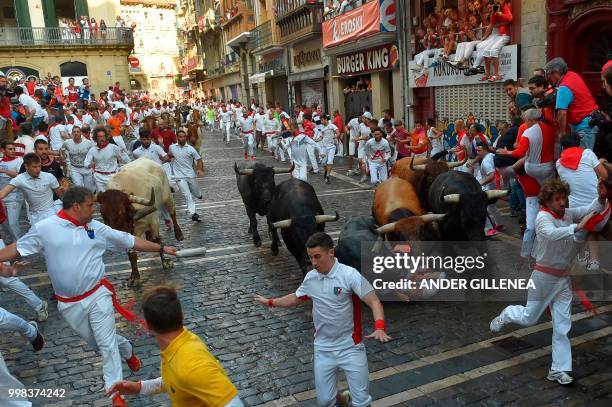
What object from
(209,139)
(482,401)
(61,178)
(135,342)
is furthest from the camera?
(209,139)

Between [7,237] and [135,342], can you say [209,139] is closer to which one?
[7,237]

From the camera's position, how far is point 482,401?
4.84 metres

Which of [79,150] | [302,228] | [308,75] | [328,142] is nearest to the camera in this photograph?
[302,228]

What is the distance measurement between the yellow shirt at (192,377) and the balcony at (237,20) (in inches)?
1582

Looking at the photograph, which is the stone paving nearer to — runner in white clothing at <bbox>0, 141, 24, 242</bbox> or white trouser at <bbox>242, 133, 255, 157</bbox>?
runner in white clothing at <bbox>0, 141, 24, 242</bbox>

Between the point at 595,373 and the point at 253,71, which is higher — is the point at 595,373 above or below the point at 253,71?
below

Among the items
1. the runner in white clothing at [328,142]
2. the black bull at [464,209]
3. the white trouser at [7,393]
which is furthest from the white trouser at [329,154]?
the white trouser at [7,393]

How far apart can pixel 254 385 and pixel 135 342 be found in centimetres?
204

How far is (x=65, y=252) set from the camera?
4883 mm

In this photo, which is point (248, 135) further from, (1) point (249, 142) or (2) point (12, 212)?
(2) point (12, 212)

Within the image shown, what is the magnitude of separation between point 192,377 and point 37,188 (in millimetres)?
6613

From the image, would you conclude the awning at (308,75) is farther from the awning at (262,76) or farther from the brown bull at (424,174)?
the brown bull at (424,174)

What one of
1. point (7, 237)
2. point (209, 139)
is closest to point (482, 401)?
point (7, 237)

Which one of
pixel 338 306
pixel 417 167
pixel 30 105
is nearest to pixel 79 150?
pixel 30 105
